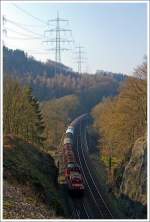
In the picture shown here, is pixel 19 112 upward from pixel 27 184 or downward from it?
upward

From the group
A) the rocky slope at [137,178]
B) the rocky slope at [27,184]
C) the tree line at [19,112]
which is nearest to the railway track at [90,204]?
the rocky slope at [137,178]

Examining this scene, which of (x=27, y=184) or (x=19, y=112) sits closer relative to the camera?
(x=27, y=184)

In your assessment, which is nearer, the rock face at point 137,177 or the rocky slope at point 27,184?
the rocky slope at point 27,184

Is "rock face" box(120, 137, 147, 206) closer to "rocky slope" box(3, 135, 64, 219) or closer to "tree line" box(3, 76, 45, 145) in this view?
Result: "rocky slope" box(3, 135, 64, 219)

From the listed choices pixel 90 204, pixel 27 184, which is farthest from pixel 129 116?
pixel 27 184

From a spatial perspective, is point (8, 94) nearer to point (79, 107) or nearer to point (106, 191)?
point (106, 191)

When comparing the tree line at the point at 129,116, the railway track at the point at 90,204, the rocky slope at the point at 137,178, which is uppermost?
the tree line at the point at 129,116

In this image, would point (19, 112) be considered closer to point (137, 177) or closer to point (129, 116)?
point (129, 116)

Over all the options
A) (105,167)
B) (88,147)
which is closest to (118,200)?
(105,167)

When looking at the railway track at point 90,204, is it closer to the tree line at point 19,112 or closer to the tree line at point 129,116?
the tree line at point 129,116
